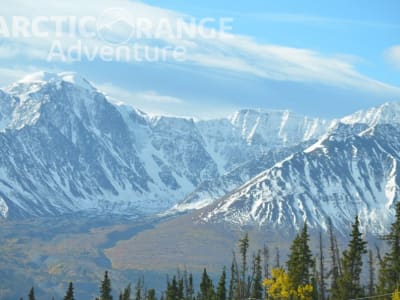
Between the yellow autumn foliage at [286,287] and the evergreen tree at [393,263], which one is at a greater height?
the evergreen tree at [393,263]

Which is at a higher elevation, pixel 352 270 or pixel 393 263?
pixel 393 263

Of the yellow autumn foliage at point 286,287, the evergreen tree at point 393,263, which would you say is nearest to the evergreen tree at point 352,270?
the evergreen tree at point 393,263

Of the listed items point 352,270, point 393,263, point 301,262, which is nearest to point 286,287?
point 301,262

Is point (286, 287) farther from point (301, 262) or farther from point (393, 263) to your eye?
point (393, 263)

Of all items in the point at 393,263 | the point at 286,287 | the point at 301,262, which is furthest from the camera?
the point at 301,262

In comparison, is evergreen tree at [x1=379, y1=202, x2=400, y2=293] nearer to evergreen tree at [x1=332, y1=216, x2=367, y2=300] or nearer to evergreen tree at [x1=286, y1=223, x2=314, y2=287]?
evergreen tree at [x1=332, y1=216, x2=367, y2=300]

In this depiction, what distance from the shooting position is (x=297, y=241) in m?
128

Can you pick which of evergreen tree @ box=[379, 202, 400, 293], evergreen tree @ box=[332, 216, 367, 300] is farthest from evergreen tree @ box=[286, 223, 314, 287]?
evergreen tree @ box=[379, 202, 400, 293]

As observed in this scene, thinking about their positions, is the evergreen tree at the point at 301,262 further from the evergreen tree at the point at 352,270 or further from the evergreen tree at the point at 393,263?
the evergreen tree at the point at 393,263

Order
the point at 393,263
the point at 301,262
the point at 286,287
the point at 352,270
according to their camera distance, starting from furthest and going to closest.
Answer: the point at 301,262, the point at 352,270, the point at 393,263, the point at 286,287

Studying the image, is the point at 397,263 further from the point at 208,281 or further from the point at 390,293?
the point at 208,281

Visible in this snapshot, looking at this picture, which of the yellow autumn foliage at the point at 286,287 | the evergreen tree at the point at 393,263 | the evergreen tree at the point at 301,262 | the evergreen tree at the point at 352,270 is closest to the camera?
the yellow autumn foliage at the point at 286,287

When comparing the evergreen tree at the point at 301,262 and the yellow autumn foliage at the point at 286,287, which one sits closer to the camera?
the yellow autumn foliage at the point at 286,287

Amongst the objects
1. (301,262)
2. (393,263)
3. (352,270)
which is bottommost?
(352,270)
